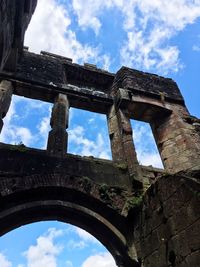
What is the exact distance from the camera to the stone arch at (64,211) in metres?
4.44

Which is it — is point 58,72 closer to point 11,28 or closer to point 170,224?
point 11,28

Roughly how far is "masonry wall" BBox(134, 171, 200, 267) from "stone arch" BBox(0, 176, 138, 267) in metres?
0.35

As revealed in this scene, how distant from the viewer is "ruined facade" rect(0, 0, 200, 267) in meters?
A: 3.89

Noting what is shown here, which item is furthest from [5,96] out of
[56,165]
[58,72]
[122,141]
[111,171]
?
[111,171]

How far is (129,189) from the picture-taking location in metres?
5.26

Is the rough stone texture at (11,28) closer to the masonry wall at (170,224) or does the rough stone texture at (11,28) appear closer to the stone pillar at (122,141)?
the stone pillar at (122,141)

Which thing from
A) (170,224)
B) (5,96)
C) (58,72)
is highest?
→ (58,72)

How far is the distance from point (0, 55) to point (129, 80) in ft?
12.4

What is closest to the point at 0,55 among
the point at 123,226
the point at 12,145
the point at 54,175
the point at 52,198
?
the point at 12,145

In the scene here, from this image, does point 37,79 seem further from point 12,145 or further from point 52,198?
point 52,198

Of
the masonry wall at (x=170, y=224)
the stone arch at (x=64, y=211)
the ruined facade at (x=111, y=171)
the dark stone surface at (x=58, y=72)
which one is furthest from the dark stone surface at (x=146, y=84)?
the masonry wall at (x=170, y=224)

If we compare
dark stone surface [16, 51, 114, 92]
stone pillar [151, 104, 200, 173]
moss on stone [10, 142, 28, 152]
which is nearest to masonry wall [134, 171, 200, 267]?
stone pillar [151, 104, 200, 173]

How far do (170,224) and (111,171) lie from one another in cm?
193

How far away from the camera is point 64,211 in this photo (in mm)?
4754
